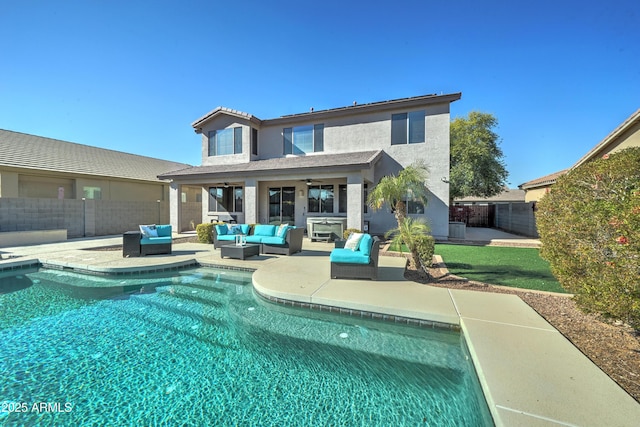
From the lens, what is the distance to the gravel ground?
2914mm

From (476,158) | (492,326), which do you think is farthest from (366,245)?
(476,158)

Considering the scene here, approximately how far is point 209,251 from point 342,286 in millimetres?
6701

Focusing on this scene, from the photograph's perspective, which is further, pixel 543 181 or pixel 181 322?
pixel 543 181

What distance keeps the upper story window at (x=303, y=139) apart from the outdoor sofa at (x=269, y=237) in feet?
21.5

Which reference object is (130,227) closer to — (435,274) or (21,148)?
(21,148)

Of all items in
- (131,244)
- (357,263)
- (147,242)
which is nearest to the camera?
(357,263)

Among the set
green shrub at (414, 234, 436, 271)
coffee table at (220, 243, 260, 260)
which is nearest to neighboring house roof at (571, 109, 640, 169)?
green shrub at (414, 234, 436, 271)

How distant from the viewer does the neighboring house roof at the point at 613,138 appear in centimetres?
974

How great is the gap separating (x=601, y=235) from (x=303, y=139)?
46.2 feet

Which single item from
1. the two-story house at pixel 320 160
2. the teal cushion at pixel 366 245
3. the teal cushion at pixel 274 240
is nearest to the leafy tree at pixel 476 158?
the two-story house at pixel 320 160

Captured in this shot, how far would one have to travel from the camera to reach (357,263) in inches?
254

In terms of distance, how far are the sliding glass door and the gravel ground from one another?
1127cm

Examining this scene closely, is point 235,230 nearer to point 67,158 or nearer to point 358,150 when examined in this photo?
point 358,150

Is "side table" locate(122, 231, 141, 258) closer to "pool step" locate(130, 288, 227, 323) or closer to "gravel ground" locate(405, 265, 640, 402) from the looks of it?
"pool step" locate(130, 288, 227, 323)
